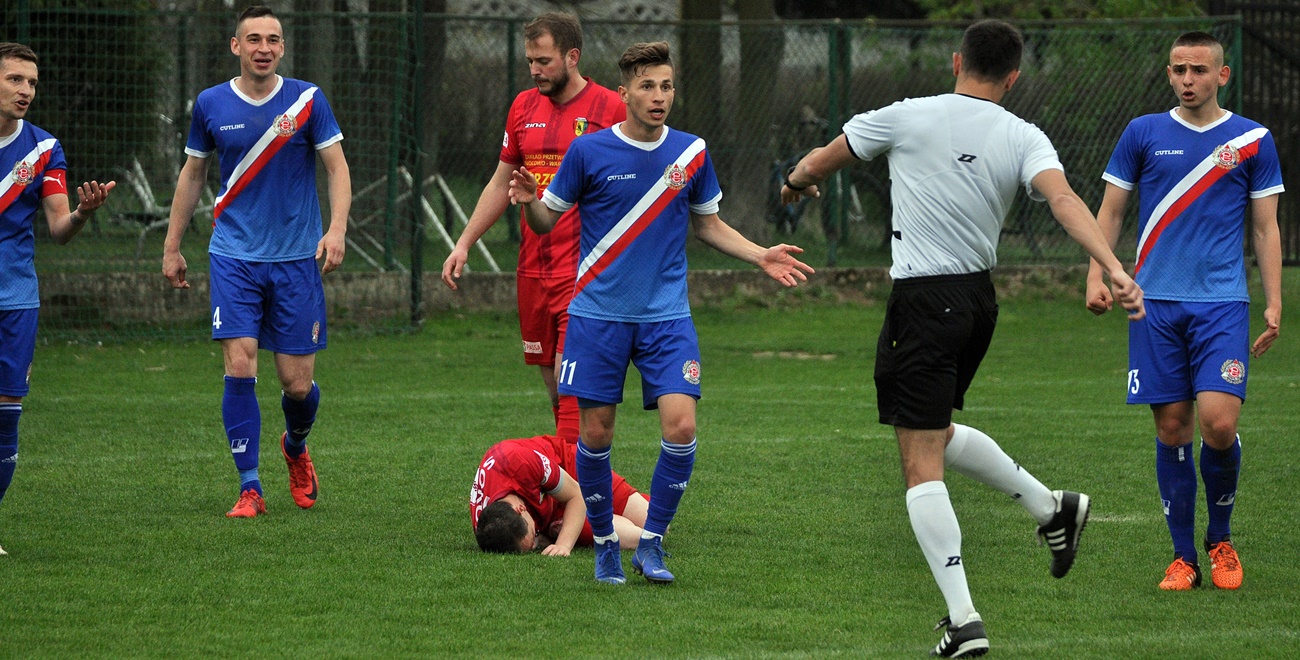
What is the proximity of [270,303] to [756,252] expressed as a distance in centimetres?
267

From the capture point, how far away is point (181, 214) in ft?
23.7

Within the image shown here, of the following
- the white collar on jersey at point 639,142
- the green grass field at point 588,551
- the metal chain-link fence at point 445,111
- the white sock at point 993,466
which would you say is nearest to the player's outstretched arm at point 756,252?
the white collar on jersey at point 639,142

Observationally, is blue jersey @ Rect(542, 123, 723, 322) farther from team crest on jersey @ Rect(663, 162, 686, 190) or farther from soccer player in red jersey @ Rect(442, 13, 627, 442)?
soccer player in red jersey @ Rect(442, 13, 627, 442)

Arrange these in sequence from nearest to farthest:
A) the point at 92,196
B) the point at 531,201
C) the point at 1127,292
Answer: the point at 1127,292
the point at 531,201
the point at 92,196

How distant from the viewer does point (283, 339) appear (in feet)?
23.8

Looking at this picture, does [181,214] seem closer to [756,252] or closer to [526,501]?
[526,501]

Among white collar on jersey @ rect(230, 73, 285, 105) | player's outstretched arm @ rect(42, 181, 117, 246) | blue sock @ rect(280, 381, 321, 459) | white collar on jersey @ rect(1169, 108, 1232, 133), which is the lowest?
blue sock @ rect(280, 381, 321, 459)

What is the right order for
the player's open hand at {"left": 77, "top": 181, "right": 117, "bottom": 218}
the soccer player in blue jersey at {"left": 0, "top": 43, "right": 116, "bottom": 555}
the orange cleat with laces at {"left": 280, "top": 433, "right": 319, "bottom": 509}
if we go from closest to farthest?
the player's open hand at {"left": 77, "top": 181, "right": 117, "bottom": 218} < the soccer player in blue jersey at {"left": 0, "top": 43, "right": 116, "bottom": 555} < the orange cleat with laces at {"left": 280, "top": 433, "right": 319, "bottom": 509}

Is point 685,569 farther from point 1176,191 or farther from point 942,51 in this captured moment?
point 942,51

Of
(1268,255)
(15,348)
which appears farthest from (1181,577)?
(15,348)

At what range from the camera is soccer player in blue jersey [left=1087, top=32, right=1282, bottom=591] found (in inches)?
227

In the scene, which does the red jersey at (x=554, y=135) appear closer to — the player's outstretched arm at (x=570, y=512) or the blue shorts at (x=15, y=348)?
the player's outstretched arm at (x=570, y=512)

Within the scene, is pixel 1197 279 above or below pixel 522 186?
below

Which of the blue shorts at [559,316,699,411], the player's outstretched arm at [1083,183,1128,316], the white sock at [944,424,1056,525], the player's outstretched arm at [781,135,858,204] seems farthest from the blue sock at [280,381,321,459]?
the player's outstretched arm at [1083,183,1128,316]
